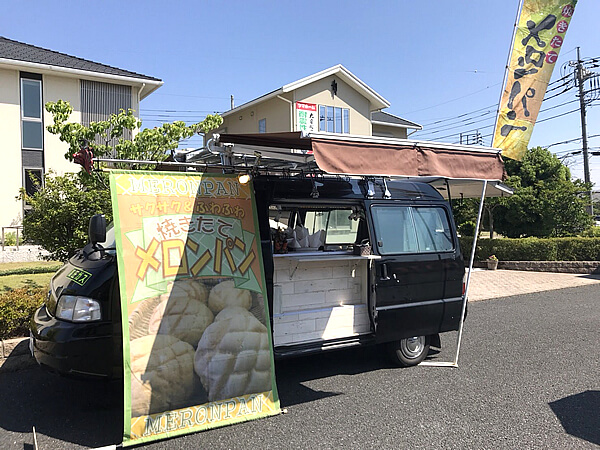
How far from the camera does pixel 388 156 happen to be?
14.0ft

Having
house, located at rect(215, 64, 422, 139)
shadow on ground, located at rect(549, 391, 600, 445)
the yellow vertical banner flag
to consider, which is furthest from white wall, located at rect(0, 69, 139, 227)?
shadow on ground, located at rect(549, 391, 600, 445)

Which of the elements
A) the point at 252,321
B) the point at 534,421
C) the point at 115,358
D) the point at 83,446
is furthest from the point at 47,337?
the point at 534,421

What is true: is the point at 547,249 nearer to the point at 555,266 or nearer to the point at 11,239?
the point at 555,266

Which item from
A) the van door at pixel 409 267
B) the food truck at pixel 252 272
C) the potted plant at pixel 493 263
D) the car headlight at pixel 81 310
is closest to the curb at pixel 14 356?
the food truck at pixel 252 272

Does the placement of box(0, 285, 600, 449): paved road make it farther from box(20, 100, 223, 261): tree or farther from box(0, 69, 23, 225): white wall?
box(0, 69, 23, 225): white wall

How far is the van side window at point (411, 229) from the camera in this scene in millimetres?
4949

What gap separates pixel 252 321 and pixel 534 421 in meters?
2.54

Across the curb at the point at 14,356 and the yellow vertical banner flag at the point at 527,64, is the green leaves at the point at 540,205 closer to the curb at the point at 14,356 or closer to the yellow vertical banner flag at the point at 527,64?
the yellow vertical banner flag at the point at 527,64

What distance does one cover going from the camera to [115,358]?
3.64m

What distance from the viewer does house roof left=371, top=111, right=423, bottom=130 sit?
2527 cm

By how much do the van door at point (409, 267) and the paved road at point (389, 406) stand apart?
0.62 metres

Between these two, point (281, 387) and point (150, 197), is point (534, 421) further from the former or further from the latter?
point (150, 197)

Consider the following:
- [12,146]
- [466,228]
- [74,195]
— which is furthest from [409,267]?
[12,146]

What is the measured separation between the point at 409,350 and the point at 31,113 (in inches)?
697
